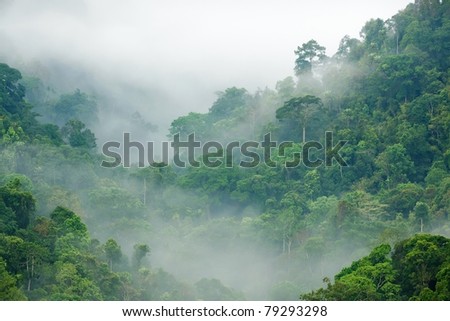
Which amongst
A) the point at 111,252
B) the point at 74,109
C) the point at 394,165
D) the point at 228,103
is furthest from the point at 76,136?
the point at 394,165

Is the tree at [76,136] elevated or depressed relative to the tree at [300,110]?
depressed

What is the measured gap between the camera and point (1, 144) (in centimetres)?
4112

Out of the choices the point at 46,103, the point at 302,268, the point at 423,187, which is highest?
the point at 46,103

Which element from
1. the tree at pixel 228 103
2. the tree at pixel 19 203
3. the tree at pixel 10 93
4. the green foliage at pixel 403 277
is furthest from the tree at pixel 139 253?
the tree at pixel 228 103

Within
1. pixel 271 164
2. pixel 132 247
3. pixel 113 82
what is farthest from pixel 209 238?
pixel 113 82

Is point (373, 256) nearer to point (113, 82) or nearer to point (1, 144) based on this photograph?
point (1, 144)

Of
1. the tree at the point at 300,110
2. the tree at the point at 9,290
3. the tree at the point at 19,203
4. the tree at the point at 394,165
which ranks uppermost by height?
the tree at the point at 300,110

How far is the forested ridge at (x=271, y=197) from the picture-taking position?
3211 cm

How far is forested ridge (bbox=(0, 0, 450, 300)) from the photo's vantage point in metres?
32.1

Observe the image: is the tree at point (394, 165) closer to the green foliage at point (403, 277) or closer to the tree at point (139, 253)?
the tree at point (139, 253)

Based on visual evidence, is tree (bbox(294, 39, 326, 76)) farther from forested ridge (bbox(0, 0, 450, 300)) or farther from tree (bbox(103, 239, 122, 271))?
tree (bbox(103, 239, 122, 271))

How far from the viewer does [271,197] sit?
43.8 m

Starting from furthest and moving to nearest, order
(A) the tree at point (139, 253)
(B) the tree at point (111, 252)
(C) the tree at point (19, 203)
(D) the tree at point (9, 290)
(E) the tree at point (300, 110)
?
1. (E) the tree at point (300, 110)
2. (A) the tree at point (139, 253)
3. (B) the tree at point (111, 252)
4. (C) the tree at point (19, 203)
5. (D) the tree at point (9, 290)

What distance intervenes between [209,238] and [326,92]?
33.0 feet
